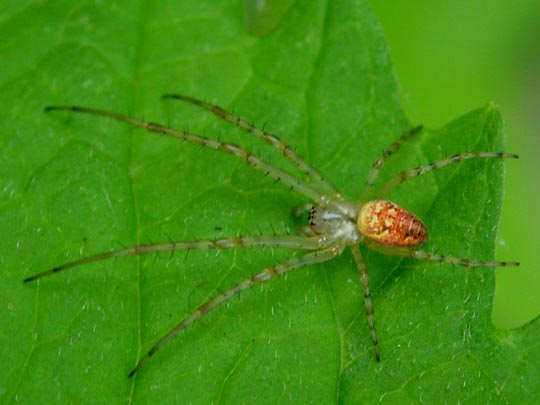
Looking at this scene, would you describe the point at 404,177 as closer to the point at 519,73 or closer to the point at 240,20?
the point at 240,20

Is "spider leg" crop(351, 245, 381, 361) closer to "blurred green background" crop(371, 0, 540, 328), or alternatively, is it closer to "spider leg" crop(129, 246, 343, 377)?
"spider leg" crop(129, 246, 343, 377)

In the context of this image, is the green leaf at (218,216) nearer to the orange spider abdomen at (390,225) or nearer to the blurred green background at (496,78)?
the orange spider abdomen at (390,225)

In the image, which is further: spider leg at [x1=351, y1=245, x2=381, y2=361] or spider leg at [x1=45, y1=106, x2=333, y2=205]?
spider leg at [x1=45, y1=106, x2=333, y2=205]

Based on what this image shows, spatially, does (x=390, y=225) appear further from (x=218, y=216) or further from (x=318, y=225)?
(x=218, y=216)

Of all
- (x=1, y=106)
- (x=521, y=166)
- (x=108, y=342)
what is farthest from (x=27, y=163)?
(x=521, y=166)

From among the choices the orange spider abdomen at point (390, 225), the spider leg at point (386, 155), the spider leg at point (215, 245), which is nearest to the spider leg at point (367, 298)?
the orange spider abdomen at point (390, 225)

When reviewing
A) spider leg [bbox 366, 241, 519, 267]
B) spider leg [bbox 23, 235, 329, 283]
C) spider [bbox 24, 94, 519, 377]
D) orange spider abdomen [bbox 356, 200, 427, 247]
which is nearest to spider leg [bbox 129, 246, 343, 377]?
spider [bbox 24, 94, 519, 377]
